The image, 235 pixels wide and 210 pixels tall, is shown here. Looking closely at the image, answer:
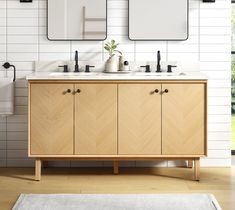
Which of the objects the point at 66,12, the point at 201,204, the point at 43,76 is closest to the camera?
the point at 201,204

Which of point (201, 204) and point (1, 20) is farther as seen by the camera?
point (1, 20)

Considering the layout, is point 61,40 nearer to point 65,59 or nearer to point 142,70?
point 65,59

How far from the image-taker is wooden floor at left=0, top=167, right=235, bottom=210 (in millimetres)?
5078

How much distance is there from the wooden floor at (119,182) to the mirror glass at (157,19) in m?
1.18

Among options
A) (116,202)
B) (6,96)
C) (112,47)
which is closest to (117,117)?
(112,47)

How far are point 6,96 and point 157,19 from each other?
1.47 metres

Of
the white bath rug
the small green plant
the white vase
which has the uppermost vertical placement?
the small green plant

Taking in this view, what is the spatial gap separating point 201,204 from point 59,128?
1391 mm

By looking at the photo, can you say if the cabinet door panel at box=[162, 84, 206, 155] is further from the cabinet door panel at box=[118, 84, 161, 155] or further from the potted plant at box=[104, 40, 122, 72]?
the potted plant at box=[104, 40, 122, 72]

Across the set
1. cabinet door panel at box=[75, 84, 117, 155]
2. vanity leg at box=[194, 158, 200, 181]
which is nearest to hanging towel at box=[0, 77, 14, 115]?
cabinet door panel at box=[75, 84, 117, 155]

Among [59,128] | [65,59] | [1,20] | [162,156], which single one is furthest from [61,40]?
[162,156]

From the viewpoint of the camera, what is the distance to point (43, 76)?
5.39 meters

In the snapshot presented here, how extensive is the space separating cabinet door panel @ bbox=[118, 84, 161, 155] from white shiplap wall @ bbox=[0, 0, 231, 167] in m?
0.61

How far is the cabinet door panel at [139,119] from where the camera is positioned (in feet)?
17.8
